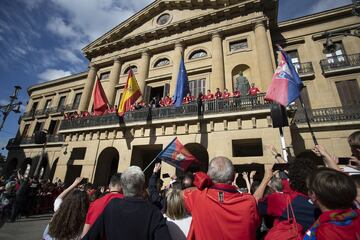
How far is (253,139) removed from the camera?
9.95 m

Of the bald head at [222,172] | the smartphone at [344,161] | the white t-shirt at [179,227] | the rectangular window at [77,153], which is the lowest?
the white t-shirt at [179,227]

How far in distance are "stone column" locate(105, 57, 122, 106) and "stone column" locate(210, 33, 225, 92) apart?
926 cm

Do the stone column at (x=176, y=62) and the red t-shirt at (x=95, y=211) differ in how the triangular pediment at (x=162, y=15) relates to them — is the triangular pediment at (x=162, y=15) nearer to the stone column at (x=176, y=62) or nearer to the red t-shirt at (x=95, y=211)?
the stone column at (x=176, y=62)

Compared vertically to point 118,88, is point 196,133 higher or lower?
lower

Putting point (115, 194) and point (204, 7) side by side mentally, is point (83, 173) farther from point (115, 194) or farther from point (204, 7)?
point (204, 7)

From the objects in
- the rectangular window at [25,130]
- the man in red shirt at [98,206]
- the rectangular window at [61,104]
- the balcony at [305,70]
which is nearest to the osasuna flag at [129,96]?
the man in red shirt at [98,206]

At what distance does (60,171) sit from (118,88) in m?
8.41

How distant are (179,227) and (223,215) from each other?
87 cm

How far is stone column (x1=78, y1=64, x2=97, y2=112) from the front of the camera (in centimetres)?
1856

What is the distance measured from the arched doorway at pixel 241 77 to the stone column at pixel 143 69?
7482 millimetres

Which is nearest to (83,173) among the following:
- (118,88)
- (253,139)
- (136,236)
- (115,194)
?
(118,88)

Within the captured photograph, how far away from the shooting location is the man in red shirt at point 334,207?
148 cm

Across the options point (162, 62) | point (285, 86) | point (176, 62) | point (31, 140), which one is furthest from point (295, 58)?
point (31, 140)

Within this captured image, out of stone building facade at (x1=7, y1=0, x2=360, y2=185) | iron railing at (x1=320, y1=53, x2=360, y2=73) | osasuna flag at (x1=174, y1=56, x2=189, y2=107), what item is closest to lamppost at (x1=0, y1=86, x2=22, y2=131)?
stone building facade at (x1=7, y1=0, x2=360, y2=185)
